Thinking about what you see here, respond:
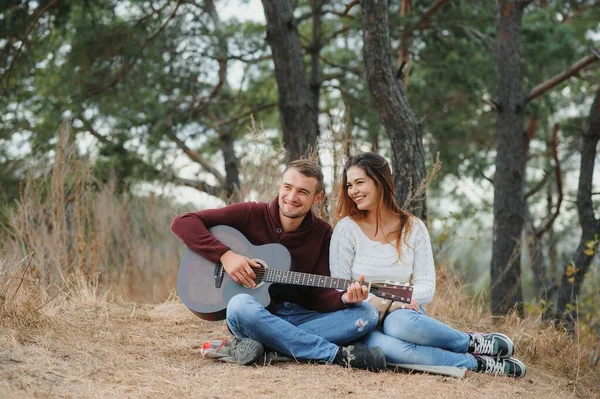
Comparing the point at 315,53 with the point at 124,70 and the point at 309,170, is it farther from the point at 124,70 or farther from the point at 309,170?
the point at 309,170

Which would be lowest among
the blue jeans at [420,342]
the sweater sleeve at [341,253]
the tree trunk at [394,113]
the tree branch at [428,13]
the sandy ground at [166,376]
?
the sandy ground at [166,376]

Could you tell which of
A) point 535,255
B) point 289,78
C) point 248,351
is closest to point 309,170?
point 248,351

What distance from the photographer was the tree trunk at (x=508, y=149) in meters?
8.68

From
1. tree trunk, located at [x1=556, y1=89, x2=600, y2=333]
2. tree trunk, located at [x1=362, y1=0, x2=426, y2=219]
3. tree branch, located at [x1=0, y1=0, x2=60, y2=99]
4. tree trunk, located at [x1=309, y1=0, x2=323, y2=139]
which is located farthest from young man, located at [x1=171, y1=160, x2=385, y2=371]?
tree trunk, located at [x1=309, y1=0, x2=323, y2=139]

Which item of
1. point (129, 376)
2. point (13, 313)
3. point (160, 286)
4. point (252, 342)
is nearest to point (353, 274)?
point (252, 342)

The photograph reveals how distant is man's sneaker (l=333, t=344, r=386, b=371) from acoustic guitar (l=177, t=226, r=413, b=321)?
0.38 m

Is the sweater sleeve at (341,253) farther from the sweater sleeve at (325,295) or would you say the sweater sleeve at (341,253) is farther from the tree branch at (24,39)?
the tree branch at (24,39)

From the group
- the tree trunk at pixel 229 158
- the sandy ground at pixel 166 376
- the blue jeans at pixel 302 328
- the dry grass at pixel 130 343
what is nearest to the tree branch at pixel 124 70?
the tree trunk at pixel 229 158

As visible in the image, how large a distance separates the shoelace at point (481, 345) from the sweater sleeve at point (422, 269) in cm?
31

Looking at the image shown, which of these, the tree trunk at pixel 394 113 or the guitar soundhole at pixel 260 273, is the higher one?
the tree trunk at pixel 394 113

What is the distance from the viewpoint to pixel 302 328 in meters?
3.89

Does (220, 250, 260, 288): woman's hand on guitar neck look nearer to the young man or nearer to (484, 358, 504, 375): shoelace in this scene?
the young man

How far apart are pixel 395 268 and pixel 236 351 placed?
900 mm

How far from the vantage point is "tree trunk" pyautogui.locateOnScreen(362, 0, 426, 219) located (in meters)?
6.01
